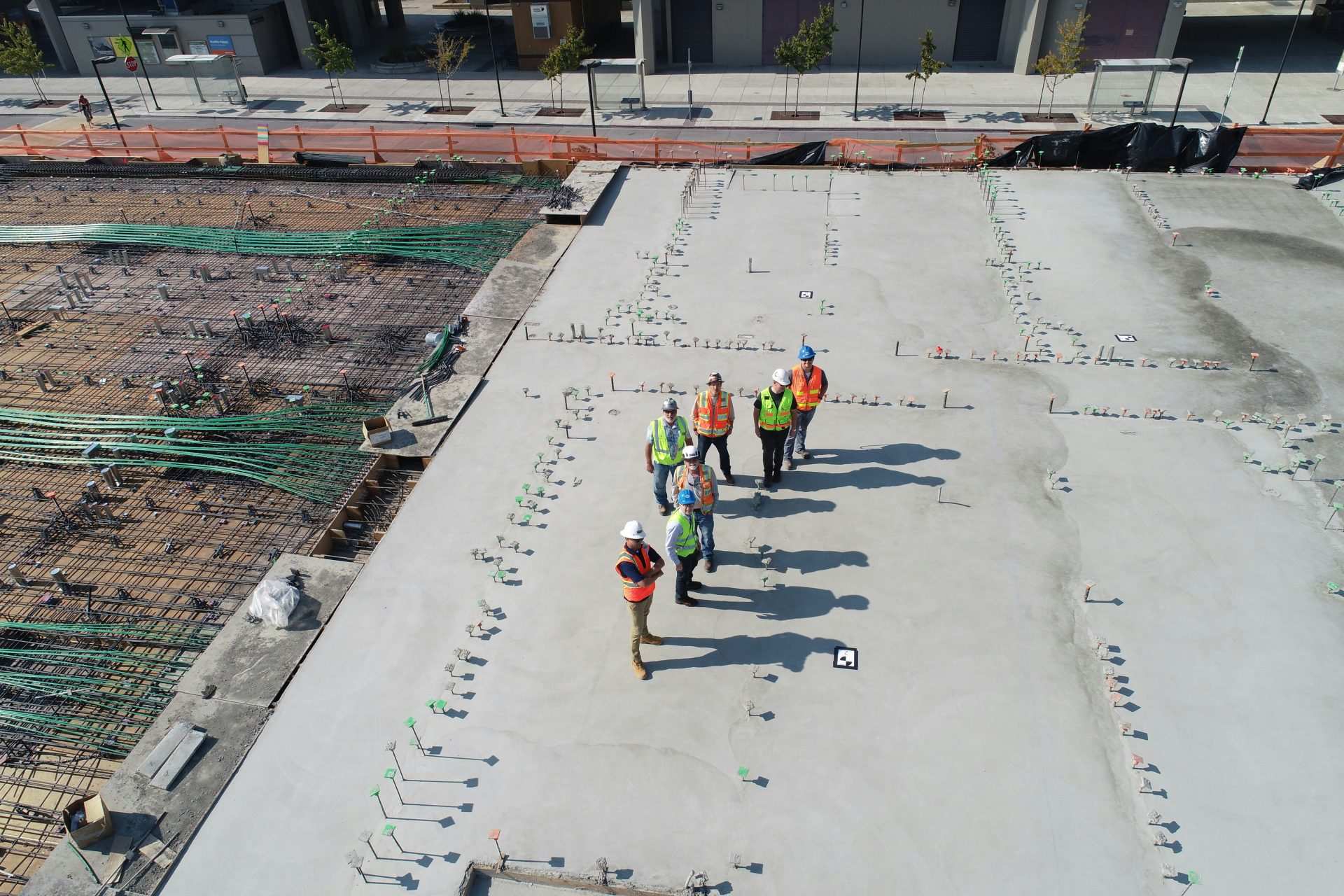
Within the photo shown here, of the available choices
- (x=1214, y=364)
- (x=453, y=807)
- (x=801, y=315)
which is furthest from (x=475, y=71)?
(x=453, y=807)

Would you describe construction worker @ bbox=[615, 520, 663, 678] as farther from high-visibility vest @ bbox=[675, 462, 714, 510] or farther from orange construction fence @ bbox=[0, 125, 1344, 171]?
orange construction fence @ bbox=[0, 125, 1344, 171]

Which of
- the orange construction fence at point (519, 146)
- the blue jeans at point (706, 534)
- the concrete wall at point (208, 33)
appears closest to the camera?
the blue jeans at point (706, 534)

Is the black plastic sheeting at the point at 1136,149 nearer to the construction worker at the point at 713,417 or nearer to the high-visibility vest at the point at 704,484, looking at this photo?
the construction worker at the point at 713,417

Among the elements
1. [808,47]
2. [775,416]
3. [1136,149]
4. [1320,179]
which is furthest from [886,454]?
[808,47]

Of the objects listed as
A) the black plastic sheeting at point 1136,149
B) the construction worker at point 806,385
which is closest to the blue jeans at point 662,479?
the construction worker at point 806,385

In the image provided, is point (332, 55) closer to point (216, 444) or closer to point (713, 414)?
point (216, 444)

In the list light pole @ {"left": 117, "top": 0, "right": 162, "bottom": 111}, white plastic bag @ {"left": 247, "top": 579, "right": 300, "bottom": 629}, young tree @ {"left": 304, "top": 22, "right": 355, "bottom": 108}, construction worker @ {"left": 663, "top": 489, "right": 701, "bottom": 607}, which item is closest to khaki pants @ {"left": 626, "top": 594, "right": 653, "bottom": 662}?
construction worker @ {"left": 663, "top": 489, "right": 701, "bottom": 607}

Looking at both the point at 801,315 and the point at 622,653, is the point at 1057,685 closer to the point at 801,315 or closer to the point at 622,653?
the point at 622,653
